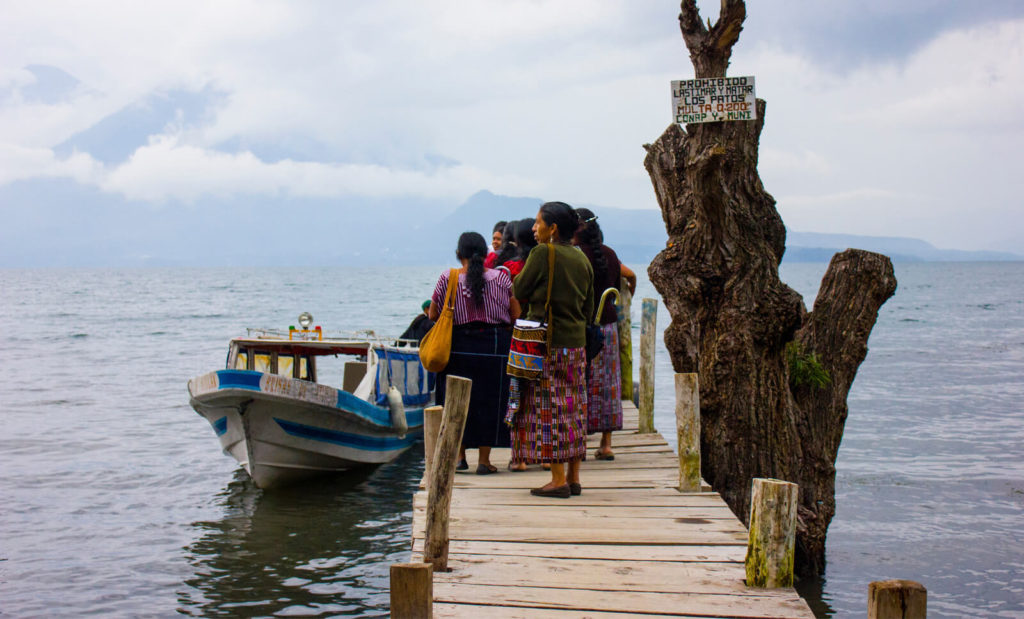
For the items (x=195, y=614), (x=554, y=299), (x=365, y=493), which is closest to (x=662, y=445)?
(x=554, y=299)

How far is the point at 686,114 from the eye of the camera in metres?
6.52

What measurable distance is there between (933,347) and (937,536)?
25.6 metres

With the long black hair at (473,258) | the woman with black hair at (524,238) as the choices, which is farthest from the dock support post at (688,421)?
the long black hair at (473,258)

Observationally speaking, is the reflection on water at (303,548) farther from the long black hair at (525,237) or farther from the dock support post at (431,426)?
the long black hair at (525,237)

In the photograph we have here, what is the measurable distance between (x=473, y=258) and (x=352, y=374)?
8227mm

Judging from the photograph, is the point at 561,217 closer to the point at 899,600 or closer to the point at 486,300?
the point at 486,300

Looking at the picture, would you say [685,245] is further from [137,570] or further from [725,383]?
[137,570]

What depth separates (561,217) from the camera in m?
5.88

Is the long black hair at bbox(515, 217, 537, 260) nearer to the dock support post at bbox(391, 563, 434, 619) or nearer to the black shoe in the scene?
the black shoe

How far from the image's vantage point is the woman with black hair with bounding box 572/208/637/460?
280 inches

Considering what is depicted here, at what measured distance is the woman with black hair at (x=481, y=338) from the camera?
6750 mm

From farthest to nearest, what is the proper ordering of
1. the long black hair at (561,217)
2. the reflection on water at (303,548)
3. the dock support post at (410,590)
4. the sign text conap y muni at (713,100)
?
1. the reflection on water at (303,548)
2. the sign text conap y muni at (713,100)
3. the long black hair at (561,217)
4. the dock support post at (410,590)

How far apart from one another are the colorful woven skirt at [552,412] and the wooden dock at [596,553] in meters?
0.37

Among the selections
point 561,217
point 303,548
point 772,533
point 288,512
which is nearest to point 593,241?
point 561,217
